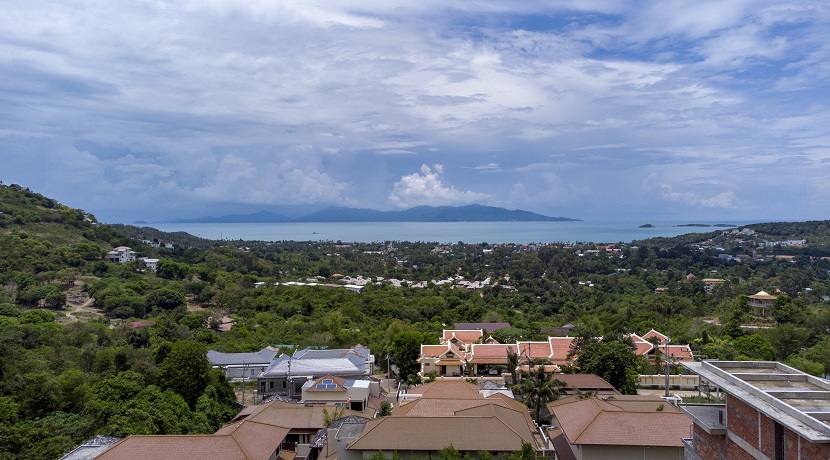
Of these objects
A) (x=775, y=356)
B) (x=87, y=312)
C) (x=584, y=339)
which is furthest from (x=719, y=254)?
(x=87, y=312)

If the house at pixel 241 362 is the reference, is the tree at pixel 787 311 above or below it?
above

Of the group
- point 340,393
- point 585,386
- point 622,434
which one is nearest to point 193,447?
point 340,393

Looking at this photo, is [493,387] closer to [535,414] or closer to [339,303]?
[535,414]

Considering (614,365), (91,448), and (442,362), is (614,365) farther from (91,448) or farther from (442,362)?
(91,448)

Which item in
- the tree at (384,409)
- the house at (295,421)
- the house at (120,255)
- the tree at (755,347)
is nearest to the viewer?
the house at (295,421)

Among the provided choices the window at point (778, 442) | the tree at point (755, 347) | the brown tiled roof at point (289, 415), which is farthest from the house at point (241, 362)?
the tree at point (755, 347)

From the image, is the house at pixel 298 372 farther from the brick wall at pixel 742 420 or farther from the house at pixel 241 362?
the brick wall at pixel 742 420

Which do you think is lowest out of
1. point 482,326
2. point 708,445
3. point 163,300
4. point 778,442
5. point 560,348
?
point 482,326
